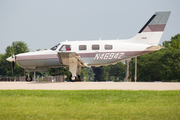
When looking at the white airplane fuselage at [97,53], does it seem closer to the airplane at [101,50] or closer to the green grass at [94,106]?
the airplane at [101,50]

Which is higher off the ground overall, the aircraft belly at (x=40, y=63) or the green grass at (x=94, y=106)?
the aircraft belly at (x=40, y=63)

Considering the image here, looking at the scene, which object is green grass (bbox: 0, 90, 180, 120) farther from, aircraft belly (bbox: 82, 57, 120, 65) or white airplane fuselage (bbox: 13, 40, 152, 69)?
aircraft belly (bbox: 82, 57, 120, 65)

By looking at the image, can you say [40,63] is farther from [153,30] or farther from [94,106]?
[94,106]

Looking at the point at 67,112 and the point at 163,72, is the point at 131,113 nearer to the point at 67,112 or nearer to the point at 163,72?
the point at 67,112

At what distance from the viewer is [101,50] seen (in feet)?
67.9

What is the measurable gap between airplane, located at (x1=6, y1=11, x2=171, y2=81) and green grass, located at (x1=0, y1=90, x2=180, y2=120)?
9090mm

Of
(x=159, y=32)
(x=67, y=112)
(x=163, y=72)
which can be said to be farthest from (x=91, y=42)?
(x=163, y=72)

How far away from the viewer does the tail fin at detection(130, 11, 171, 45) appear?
21.3m

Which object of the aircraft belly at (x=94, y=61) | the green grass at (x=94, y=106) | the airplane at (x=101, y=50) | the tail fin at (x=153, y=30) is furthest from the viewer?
the tail fin at (x=153, y=30)

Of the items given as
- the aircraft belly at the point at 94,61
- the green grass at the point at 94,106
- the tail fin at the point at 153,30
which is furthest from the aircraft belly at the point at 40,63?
the green grass at the point at 94,106

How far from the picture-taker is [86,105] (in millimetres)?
8961

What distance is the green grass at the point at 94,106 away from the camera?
24.1 feet

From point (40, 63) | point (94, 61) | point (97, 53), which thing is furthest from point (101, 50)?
point (40, 63)

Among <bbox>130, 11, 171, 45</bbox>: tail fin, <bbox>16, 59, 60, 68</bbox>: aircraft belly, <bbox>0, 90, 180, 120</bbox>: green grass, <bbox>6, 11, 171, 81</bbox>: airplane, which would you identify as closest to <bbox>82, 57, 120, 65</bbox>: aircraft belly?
<bbox>6, 11, 171, 81</bbox>: airplane
